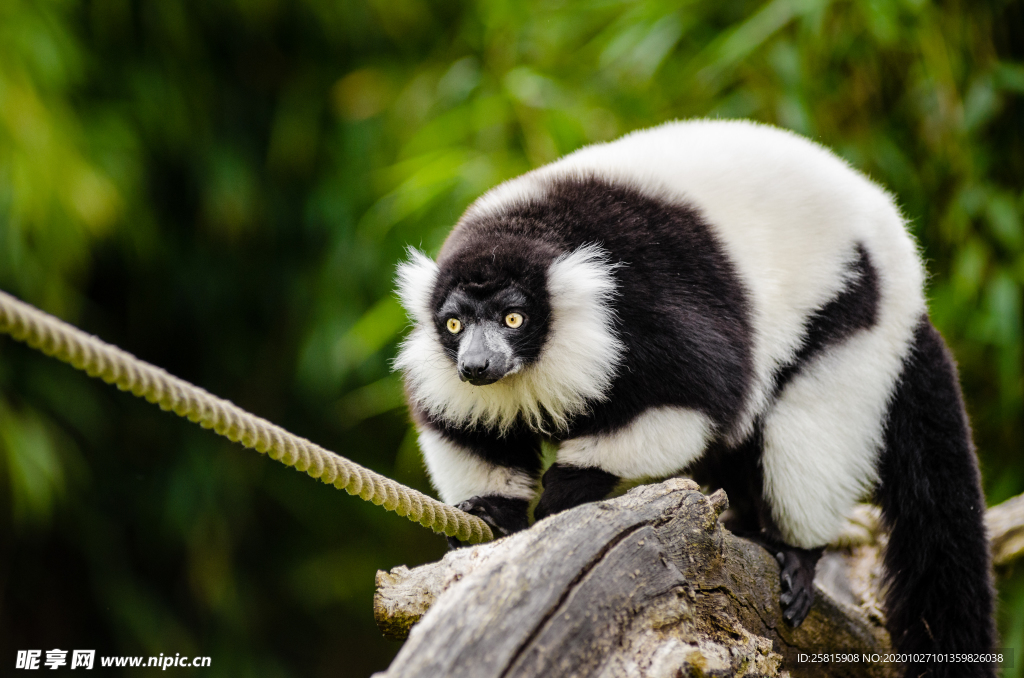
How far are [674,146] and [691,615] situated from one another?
1462 millimetres

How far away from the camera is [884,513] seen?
9.12 ft

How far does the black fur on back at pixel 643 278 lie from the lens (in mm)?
2258

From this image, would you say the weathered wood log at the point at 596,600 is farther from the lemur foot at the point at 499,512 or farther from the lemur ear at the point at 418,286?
the lemur ear at the point at 418,286

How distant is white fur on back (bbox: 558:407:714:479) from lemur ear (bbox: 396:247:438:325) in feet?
2.05

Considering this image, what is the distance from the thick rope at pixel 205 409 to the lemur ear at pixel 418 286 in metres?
0.68

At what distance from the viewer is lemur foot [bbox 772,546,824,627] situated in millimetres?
2424

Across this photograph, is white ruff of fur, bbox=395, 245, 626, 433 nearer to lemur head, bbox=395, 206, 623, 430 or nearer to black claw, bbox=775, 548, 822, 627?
lemur head, bbox=395, 206, 623, 430

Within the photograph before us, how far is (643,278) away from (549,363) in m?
0.34

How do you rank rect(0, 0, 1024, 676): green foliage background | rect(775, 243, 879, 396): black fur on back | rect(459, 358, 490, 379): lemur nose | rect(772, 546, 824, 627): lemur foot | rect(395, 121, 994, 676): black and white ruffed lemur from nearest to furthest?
1. rect(459, 358, 490, 379): lemur nose
2. rect(395, 121, 994, 676): black and white ruffed lemur
3. rect(772, 546, 824, 627): lemur foot
4. rect(775, 243, 879, 396): black fur on back
5. rect(0, 0, 1024, 676): green foliage background

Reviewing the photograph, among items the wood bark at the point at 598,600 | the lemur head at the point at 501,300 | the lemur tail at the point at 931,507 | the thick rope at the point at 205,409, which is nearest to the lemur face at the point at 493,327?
the lemur head at the point at 501,300

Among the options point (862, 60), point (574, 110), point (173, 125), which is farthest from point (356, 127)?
point (862, 60)

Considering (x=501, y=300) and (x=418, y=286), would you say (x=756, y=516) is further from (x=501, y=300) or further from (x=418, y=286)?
(x=418, y=286)

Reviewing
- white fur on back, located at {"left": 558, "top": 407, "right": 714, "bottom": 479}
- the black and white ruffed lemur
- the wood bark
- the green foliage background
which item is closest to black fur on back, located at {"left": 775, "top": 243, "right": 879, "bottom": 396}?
the black and white ruffed lemur

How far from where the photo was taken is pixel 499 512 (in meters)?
2.39
